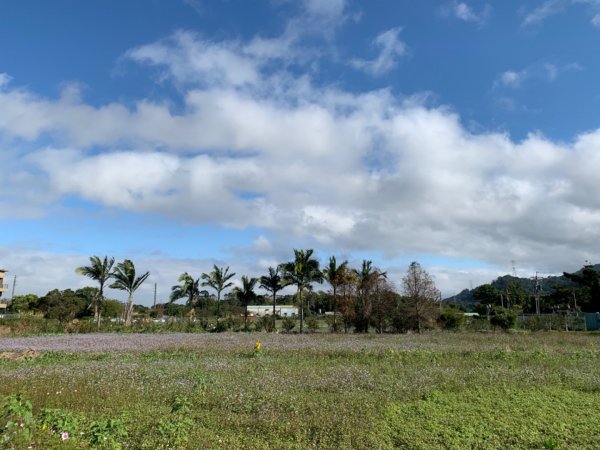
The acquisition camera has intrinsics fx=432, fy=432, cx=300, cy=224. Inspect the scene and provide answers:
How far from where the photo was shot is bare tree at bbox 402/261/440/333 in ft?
122

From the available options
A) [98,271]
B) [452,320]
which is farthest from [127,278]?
[452,320]

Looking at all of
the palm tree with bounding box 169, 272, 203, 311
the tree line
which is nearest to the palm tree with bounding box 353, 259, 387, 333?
the tree line

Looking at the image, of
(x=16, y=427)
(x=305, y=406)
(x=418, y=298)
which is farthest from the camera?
(x=418, y=298)

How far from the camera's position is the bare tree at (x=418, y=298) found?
37.2m

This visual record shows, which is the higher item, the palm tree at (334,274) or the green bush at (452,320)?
the palm tree at (334,274)

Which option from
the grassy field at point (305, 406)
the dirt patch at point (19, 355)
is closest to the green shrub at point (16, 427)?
the grassy field at point (305, 406)

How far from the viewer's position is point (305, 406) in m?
8.55

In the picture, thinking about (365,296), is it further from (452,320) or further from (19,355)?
(19,355)

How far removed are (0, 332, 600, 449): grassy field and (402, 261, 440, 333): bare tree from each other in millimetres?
21966

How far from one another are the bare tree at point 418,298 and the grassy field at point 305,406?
2197 centimetres

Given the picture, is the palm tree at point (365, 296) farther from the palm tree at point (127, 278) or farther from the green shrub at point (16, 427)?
the green shrub at point (16, 427)

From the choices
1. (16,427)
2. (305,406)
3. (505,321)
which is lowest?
(505,321)

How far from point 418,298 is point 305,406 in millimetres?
30619

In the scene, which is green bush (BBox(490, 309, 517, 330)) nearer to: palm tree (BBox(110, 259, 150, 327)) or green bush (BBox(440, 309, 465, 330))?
green bush (BBox(440, 309, 465, 330))
